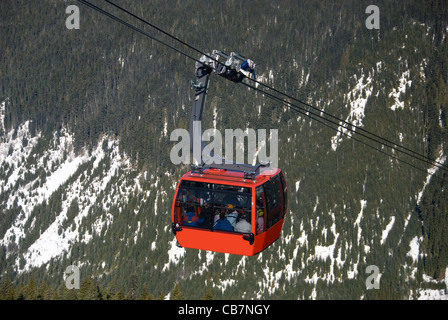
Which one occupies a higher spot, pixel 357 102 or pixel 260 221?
pixel 357 102

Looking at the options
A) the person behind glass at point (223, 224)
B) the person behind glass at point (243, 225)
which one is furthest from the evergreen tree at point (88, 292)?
the person behind glass at point (243, 225)

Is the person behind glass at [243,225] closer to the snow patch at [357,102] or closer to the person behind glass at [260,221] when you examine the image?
the person behind glass at [260,221]

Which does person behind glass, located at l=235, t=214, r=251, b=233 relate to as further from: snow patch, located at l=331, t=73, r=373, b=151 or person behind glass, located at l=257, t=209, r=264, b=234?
snow patch, located at l=331, t=73, r=373, b=151

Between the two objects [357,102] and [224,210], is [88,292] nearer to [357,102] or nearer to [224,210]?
[224,210]

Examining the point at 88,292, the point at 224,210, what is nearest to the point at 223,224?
the point at 224,210

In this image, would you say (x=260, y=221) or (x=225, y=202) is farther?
(x=260, y=221)
